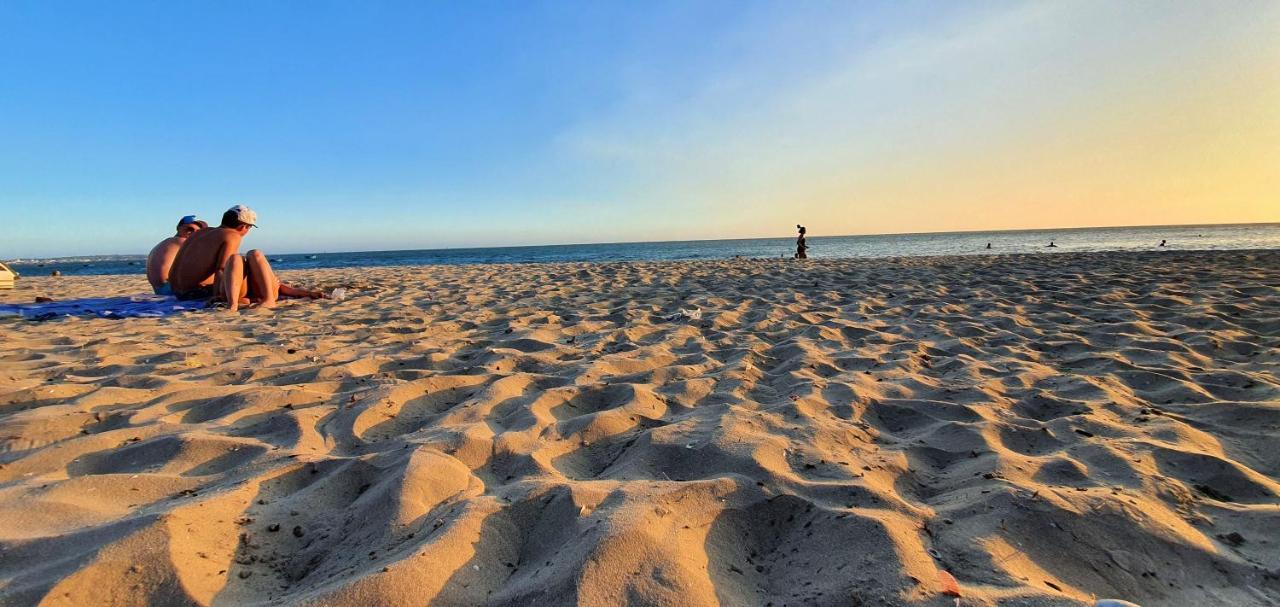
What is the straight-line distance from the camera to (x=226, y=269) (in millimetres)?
5391

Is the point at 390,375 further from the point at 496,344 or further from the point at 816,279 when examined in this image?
the point at 816,279

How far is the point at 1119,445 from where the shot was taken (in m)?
1.94

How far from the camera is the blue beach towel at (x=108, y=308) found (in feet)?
16.4

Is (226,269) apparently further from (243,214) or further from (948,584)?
(948,584)

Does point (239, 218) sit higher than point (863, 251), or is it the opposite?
point (239, 218)

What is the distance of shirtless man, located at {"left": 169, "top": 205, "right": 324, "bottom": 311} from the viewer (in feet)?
17.7

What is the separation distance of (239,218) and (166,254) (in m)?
1.67

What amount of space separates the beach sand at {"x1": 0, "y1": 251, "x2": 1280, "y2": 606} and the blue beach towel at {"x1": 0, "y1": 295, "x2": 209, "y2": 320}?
4.21 ft

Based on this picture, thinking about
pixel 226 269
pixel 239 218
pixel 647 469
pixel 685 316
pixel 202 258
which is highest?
pixel 239 218

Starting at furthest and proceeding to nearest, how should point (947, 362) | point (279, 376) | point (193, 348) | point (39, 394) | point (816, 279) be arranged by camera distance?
1. point (816, 279)
2. point (193, 348)
3. point (947, 362)
4. point (279, 376)
5. point (39, 394)

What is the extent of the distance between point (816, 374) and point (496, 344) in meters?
2.14

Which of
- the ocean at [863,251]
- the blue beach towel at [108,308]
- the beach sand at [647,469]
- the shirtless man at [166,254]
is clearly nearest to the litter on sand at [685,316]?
the beach sand at [647,469]

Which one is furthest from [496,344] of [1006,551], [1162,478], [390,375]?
→ [1162,478]

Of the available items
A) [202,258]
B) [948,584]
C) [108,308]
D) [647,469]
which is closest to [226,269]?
[202,258]
